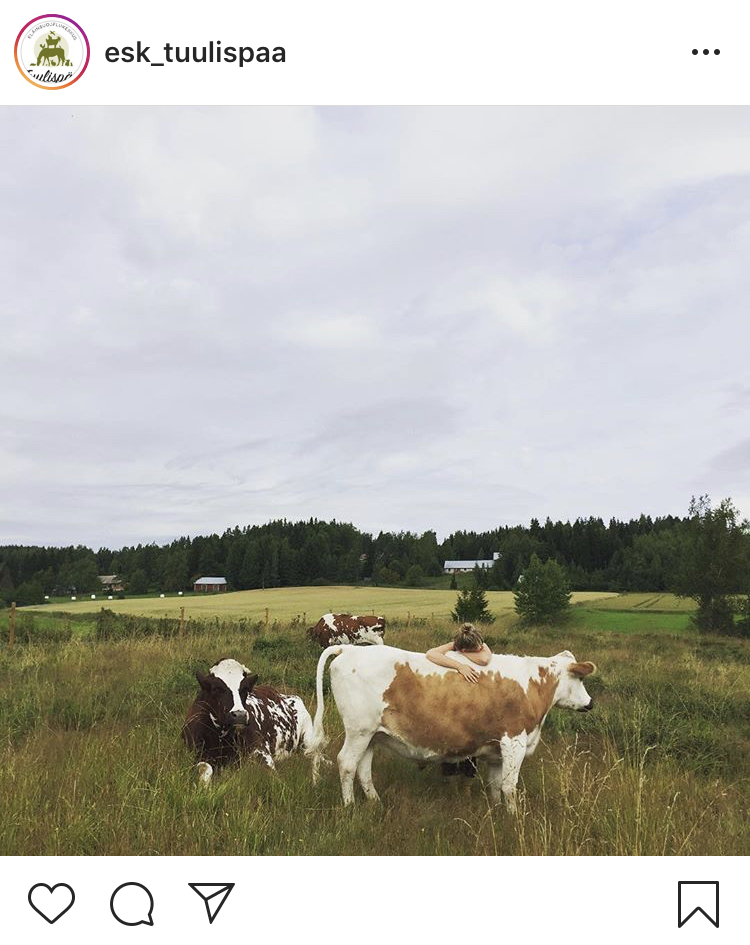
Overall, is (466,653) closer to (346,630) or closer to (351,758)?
(351,758)

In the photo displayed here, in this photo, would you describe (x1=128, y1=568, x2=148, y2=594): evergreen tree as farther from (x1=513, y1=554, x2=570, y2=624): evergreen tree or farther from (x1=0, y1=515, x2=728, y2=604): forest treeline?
(x1=513, y1=554, x2=570, y2=624): evergreen tree

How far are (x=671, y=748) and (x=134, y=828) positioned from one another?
6.59m

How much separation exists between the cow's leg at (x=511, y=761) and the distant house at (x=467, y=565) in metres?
29.4

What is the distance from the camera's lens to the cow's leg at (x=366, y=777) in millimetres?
5270

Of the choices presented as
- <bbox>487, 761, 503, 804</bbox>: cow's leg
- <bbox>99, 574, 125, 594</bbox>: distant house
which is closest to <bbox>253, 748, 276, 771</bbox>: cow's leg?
<bbox>487, 761, 503, 804</bbox>: cow's leg

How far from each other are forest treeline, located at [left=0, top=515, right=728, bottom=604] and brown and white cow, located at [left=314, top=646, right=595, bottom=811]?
94.8ft

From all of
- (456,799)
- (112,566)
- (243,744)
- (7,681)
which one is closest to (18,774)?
(243,744)

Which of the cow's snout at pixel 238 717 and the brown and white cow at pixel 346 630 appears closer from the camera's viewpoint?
the cow's snout at pixel 238 717

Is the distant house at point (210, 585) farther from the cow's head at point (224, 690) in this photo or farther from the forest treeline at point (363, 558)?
the cow's head at point (224, 690)

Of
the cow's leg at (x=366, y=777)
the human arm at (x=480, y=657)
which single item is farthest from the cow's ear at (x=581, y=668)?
the cow's leg at (x=366, y=777)

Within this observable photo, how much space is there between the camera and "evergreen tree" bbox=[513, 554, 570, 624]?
3312 cm

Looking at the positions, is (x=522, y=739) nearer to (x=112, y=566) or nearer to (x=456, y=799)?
(x=456, y=799)

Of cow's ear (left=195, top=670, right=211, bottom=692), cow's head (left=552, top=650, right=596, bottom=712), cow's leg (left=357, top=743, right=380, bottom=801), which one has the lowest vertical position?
cow's leg (left=357, top=743, right=380, bottom=801)

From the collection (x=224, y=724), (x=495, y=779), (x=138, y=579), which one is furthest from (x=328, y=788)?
(x=138, y=579)
